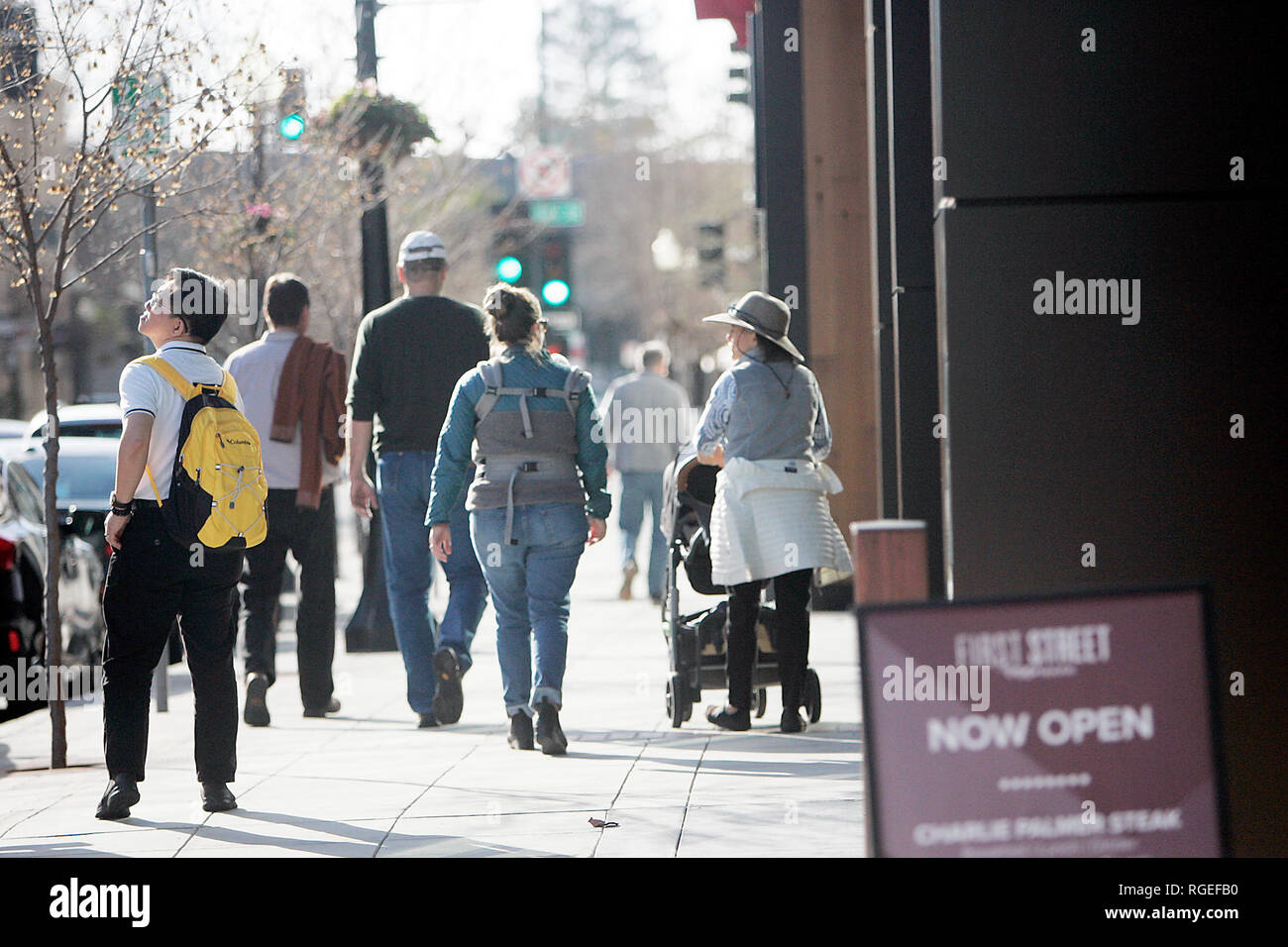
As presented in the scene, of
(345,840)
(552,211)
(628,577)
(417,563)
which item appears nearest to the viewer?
(345,840)

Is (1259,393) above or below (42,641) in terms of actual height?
above

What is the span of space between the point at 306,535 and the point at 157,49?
226 centimetres

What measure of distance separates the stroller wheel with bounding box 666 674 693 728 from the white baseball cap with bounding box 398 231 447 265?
7.17 ft

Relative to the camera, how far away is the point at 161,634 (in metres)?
6.46

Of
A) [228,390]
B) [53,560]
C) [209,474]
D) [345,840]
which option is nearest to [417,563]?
[53,560]

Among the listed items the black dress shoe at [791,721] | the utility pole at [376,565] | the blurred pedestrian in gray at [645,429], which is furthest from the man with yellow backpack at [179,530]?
the blurred pedestrian in gray at [645,429]

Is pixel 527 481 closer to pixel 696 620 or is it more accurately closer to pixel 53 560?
pixel 696 620

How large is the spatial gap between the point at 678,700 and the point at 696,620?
0.36 metres

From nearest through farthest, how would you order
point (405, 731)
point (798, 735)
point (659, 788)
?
1. point (659, 788)
2. point (798, 735)
3. point (405, 731)

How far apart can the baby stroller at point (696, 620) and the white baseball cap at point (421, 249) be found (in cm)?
149

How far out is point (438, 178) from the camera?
20.7 meters

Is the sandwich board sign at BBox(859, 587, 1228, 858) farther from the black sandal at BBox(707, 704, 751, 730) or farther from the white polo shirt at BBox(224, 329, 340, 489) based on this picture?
the white polo shirt at BBox(224, 329, 340, 489)

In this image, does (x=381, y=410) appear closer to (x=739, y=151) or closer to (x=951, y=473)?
(x=951, y=473)
